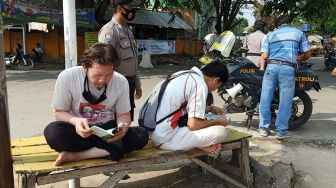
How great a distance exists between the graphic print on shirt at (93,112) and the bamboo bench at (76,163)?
327 millimetres

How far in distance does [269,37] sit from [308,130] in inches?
63.1

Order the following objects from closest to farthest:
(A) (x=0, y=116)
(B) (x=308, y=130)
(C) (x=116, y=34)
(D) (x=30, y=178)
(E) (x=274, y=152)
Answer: (D) (x=30, y=178) < (A) (x=0, y=116) < (C) (x=116, y=34) < (E) (x=274, y=152) < (B) (x=308, y=130)

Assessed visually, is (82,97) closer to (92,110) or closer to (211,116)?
(92,110)

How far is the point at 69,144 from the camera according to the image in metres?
2.92

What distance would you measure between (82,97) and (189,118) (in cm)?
86

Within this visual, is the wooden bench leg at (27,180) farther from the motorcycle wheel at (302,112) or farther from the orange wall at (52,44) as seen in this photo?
the orange wall at (52,44)

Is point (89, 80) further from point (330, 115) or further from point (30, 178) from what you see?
point (330, 115)

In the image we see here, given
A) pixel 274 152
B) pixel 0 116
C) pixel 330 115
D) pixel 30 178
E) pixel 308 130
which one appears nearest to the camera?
pixel 30 178

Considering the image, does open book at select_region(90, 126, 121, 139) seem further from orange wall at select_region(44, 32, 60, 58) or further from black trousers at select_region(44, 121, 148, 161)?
orange wall at select_region(44, 32, 60, 58)

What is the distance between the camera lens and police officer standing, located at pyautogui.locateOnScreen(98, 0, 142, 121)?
3.97 m

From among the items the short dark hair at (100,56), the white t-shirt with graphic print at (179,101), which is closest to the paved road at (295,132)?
the white t-shirt with graphic print at (179,101)

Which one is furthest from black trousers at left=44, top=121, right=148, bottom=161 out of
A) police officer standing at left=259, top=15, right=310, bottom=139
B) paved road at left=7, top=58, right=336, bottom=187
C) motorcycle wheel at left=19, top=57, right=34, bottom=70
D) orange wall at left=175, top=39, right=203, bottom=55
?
orange wall at left=175, top=39, right=203, bottom=55

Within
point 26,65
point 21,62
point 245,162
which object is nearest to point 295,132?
point 245,162

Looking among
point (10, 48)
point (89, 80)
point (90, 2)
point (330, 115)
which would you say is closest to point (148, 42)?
point (90, 2)
